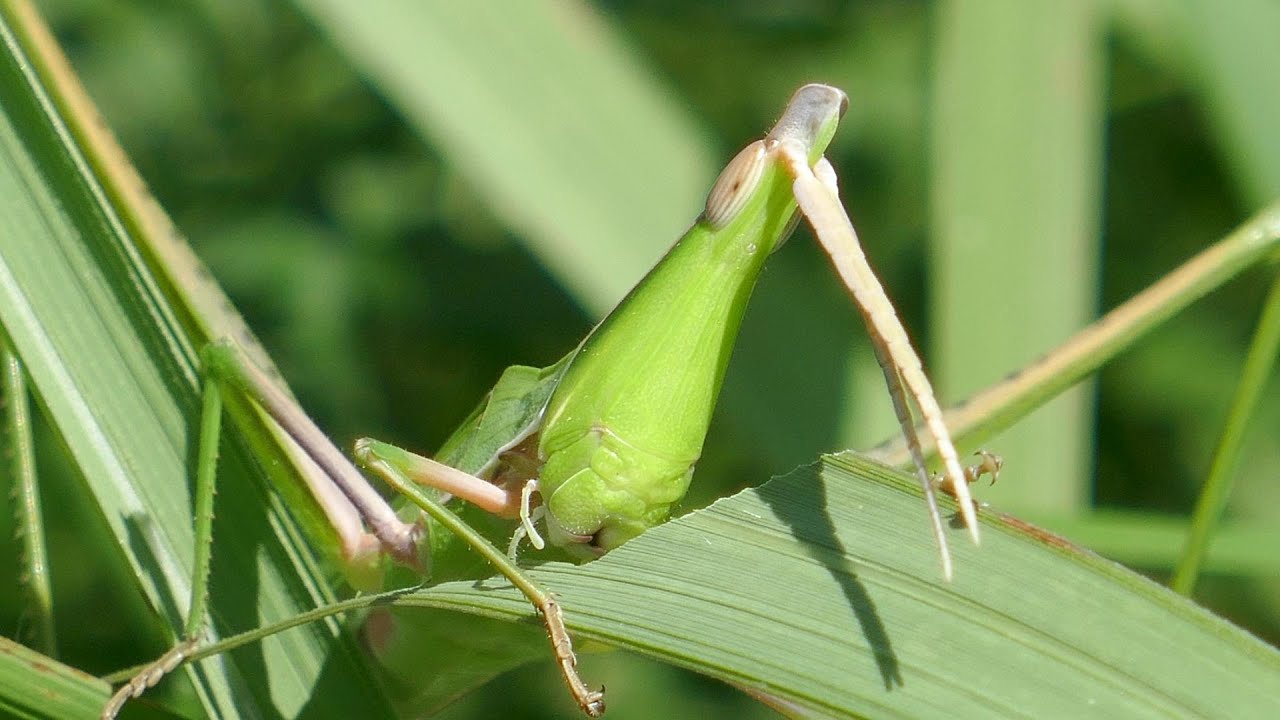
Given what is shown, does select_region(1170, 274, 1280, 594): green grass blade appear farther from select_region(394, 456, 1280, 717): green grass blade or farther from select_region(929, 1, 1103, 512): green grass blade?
select_region(929, 1, 1103, 512): green grass blade

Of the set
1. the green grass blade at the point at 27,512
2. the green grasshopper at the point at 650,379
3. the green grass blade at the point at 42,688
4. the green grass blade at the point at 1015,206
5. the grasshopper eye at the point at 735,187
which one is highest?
the green grass blade at the point at 1015,206

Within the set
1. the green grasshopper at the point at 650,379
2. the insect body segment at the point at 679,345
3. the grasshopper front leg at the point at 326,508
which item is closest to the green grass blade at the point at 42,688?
the grasshopper front leg at the point at 326,508

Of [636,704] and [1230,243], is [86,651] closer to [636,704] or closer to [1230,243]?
[636,704]

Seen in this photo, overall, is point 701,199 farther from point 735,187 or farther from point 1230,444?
point 1230,444

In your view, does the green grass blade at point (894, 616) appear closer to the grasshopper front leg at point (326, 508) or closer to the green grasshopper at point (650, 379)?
the grasshopper front leg at point (326, 508)

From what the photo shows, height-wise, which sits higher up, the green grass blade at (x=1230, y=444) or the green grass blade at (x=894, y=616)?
the green grass blade at (x=1230, y=444)

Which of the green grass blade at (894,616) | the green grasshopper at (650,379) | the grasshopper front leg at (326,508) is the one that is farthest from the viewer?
the green grasshopper at (650,379)

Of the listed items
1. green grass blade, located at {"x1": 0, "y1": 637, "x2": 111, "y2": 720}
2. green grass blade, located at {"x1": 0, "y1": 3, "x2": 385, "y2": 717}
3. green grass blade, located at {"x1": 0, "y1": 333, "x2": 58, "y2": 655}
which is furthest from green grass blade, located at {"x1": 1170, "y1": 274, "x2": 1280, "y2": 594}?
green grass blade, located at {"x1": 0, "y1": 333, "x2": 58, "y2": 655}

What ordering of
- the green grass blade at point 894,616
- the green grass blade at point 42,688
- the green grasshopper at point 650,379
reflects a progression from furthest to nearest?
the green grasshopper at point 650,379 < the green grass blade at point 42,688 < the green grass blade at point 894,616
